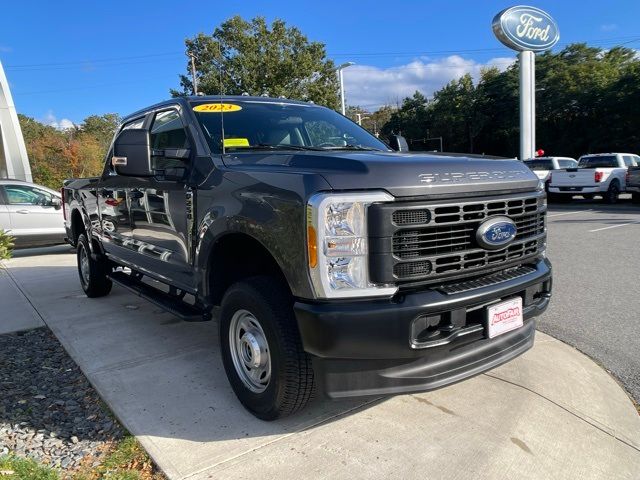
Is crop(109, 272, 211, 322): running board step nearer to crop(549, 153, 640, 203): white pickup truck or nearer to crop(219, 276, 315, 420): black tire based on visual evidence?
crop(219, 276, 315, 420): black tire

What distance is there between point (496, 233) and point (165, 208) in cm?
243

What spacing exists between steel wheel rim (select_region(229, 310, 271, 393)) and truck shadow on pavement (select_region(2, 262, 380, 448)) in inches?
8.9

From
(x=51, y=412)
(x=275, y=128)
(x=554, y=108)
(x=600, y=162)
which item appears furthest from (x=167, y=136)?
(x=554, y=108)

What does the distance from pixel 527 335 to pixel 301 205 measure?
5.68ft

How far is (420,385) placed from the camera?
2.58m

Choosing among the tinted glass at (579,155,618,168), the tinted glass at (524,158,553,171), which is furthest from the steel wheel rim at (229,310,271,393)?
the tinted glass at (524,158,553,171)

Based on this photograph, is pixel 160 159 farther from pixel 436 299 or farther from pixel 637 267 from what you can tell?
pixel 637 267

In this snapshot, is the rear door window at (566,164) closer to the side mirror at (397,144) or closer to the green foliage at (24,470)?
the side mirror at (397,144)

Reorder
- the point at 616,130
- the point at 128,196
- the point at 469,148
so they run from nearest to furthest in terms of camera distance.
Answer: the point at 128,196
the point at 616,130
the point at 469,148

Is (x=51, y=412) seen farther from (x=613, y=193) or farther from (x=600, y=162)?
(x=600, y=162)

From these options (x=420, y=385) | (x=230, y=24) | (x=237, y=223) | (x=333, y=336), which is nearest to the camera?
(x=333, y=336)

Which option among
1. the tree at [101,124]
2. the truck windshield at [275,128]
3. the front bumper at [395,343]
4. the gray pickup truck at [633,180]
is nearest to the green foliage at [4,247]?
the truck windshield at [275,128]

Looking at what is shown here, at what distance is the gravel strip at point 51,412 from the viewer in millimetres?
2840

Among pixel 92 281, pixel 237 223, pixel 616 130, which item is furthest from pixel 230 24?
pixel 237 223
